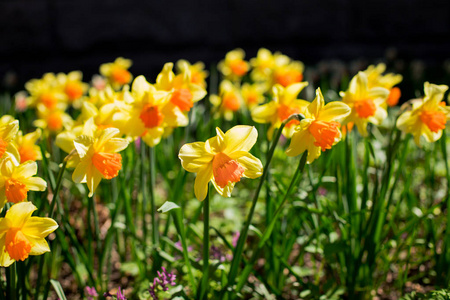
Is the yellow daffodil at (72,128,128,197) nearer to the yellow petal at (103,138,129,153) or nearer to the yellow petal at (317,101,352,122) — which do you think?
the yellow petal at (103,138,129,153)

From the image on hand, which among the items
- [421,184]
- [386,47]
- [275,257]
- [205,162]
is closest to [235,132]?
[205,162]

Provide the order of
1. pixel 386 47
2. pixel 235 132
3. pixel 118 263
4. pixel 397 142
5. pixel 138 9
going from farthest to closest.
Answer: pixel 386 47 → pixel 138 9 → pixel 118 263 → pixel 397 142 → pixel 235 132

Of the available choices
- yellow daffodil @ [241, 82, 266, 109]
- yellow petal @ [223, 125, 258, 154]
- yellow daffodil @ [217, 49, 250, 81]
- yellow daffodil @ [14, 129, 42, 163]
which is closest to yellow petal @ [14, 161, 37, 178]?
yellow daffodil @ [14, 129, 42, 163]

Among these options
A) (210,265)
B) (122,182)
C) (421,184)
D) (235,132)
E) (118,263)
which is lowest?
(118,263)

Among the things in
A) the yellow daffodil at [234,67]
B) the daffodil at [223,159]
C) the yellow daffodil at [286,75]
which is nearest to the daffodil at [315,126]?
the daffodil at [223,159]

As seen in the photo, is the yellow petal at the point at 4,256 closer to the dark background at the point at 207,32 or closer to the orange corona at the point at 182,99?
the orange corona at the point at 182,99

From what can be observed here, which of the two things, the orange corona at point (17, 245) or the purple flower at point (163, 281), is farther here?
the purple flower at point (163, 281)

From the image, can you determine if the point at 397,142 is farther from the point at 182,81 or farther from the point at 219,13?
the point at 219,13
